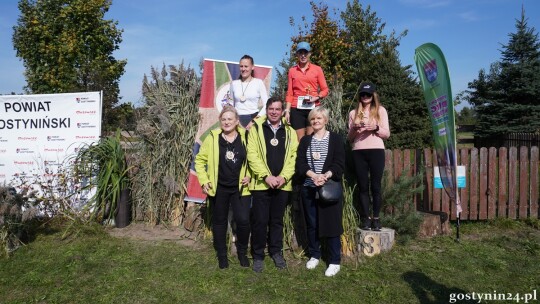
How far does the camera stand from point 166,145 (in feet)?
20.0

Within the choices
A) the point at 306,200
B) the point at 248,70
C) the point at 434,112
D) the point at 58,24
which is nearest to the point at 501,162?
the point at 434,112

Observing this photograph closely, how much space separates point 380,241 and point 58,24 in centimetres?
1698

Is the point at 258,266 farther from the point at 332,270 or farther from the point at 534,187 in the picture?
the point at 534,187

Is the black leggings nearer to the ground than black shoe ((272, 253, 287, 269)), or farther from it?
farther from it

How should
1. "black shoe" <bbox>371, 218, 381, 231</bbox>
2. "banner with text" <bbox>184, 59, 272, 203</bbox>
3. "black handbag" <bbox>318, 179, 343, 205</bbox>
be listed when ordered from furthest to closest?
"banner with text" <bbox>184, 59, 272, 203</bbox>
"black shoe" <bbox>371, 218, 381, 231</bbox>
"black handbag" <bbox>318, 179, 343, 205</bbox>

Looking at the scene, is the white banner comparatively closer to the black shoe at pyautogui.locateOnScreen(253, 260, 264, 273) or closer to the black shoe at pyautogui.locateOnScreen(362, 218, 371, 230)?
the black shoe at pyautogui.locateOnScreen(253, 260, 264, 273)

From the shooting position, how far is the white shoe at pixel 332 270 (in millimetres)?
4043

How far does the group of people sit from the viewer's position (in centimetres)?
405

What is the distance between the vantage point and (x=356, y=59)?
12.6 m

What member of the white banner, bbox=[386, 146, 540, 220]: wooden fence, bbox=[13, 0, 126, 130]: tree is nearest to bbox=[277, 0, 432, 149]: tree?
bbox=[386, 146, 540, 220]: wooden fence

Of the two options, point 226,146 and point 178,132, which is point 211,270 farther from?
point 178,132

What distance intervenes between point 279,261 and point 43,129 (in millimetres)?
4609

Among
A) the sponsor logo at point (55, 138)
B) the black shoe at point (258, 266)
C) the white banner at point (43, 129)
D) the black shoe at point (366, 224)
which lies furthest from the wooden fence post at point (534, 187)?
the sponsor logo at point (55, 138)

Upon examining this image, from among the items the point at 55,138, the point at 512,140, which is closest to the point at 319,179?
the point at 55,138
